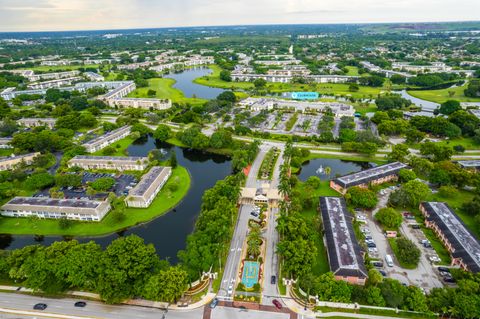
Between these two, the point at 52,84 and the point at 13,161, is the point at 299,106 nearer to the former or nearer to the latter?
the point at 13,161

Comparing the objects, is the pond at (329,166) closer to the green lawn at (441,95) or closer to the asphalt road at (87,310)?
the asphalt road at (87,310)

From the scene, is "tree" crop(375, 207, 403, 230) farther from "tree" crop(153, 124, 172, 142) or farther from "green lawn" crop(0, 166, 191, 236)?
"tree" crop(153, 124, 172, 142)

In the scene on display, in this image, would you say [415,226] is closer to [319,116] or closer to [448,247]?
[448,247]

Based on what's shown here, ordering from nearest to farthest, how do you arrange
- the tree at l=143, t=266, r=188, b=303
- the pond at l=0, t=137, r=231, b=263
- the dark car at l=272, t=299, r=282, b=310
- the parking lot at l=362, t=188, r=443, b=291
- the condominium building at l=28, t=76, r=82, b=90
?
1. the tree at l=143, t=266, r=188, b=303
2. the dark car at l=272, t=299, r=282, b=310
3. the parking lot at l=362, t=188, r=443, b=291
4. the pond at l=0, t=137, r=231, b=263
5. the condominium building at l=28, t=76, r=82, b=90

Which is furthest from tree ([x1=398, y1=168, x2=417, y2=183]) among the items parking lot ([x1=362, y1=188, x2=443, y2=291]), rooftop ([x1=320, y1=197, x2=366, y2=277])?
rooftop ([x1=320, y1=197, x2=366, y2=277])

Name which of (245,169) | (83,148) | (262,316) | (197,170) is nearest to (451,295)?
(262,316)
